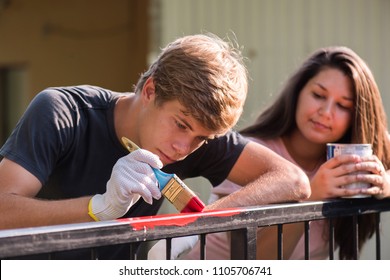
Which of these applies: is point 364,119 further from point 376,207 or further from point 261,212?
point 261,212

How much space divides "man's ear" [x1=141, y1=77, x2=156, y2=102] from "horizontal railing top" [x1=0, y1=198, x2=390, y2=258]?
56cm

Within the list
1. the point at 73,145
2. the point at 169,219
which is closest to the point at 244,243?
the point at 169,219

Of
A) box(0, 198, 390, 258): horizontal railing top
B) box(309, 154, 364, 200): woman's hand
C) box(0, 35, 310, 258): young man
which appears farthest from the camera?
box(309, 154, 364, 200): woman's hand

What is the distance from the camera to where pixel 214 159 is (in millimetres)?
2738

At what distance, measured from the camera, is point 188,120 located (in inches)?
90.3

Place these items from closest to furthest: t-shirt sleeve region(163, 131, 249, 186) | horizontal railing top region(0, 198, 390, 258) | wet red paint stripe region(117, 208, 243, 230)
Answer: horizontal railing top region(0, 198, 390, 258), wet red paint stripe region(117, 208, 243, 230), t-shirt sleeve region(163, 131, 249, 186)

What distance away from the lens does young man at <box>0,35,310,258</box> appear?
2084mm

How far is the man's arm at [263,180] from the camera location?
2.55 metres

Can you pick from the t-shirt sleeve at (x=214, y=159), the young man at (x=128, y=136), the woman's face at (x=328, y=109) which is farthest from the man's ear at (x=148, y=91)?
the woman's face at (x=328, y=109)

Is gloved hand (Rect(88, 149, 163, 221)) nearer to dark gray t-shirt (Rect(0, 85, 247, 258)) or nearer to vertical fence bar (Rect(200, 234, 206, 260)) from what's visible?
vertical fence bar (Rect(200, 234, 206, 260))

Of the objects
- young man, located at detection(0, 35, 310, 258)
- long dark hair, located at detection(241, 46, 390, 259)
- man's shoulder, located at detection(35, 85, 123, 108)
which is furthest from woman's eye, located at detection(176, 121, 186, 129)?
long dark hair, located at detection(241, 46, 390, 259)

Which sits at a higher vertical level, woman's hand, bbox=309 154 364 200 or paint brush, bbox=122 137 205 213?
paint brush, bbox=122 137 205 213
